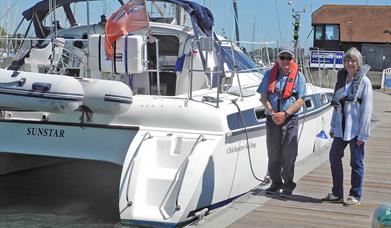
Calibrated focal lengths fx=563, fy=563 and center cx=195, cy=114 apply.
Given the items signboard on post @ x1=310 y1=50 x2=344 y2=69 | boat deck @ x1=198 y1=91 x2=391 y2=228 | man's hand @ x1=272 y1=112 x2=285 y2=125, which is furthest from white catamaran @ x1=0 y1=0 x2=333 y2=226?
signboard on post @ x1=310 y1=50 x2=344 y2=69

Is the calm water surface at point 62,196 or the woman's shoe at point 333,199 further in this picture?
the calm water surface at point 62,196

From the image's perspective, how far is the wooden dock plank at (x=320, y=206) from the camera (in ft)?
17.3

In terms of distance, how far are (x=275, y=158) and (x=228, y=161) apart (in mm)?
533

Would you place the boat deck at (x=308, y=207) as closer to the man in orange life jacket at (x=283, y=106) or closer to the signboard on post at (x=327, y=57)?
the man in orange life jacket at (x=283, y=106)

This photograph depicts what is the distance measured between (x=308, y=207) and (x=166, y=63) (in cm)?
298

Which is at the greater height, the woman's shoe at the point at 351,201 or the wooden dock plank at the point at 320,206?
the woman's shoe at the point at 351,201

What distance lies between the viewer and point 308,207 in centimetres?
580

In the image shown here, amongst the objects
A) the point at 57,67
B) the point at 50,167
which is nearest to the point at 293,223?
the point at 57,67

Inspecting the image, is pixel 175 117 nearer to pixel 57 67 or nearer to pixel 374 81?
pixel 57 67

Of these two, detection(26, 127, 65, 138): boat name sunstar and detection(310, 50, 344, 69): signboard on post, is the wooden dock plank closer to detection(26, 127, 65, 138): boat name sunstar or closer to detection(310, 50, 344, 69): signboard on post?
detection(26, 127, 65, 138): boat name sunstar

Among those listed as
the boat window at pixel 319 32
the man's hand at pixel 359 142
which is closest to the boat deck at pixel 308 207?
the man's hand at pixel 359 142

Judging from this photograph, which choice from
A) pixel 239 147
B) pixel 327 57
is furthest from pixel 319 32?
pixel 239 147

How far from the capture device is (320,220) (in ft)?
17.5

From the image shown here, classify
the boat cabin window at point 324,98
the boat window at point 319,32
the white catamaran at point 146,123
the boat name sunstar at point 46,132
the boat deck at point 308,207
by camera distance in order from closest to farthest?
1. the boat deck at point 308,207
2. the white catamaran at point 146,123
3. the boat name sunstar at point 46,132
4. the boat cabin window at point 324,98
5. the boat window at point 319,32
